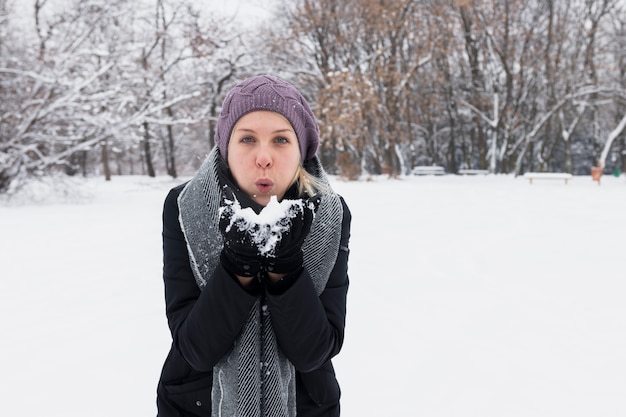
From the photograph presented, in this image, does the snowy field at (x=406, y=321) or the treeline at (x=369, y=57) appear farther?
the treeline at (x=369, y=57)

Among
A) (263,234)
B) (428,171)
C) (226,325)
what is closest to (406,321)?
(226,325)

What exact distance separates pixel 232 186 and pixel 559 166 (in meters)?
44.5

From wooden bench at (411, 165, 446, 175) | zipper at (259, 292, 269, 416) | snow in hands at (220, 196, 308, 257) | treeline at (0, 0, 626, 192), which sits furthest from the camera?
wooden bench at (411, 165, 446, 175)

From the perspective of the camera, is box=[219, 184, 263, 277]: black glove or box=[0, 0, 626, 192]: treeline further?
box=[0, 0, 626, 192]: treeline

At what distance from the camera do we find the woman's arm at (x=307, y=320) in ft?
4.22

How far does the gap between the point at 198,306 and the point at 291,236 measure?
34cm

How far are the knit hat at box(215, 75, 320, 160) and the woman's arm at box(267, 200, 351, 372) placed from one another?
0.45m

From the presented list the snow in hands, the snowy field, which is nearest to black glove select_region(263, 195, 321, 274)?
the snow in hands

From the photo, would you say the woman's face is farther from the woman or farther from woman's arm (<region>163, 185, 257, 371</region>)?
woman's arm (<region>163, 185, 257, 371</region>)

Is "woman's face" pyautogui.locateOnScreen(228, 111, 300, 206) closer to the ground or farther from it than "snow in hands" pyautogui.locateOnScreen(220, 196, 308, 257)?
farther from it

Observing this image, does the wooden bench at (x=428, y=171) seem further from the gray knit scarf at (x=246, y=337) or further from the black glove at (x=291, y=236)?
the black glove at (x=291, y=236)

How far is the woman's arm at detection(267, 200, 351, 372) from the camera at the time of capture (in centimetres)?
129

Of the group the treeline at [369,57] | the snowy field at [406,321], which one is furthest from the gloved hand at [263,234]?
the treeline at [369,57]

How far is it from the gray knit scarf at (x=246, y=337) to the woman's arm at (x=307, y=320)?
0.20 feet
